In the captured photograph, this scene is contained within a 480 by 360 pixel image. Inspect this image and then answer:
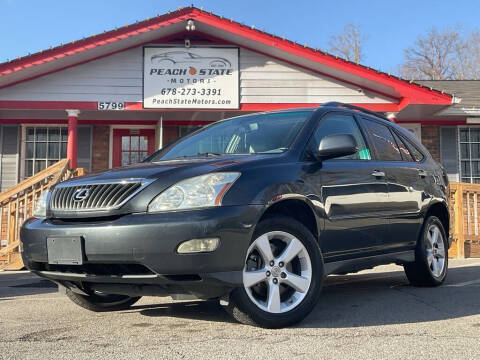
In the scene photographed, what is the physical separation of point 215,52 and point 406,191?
23.3 feet

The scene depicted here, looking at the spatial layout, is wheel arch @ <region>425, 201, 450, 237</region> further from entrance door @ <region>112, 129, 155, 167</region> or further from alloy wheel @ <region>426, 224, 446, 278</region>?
entrance door @ <region>112, 129, 155, 167</region>

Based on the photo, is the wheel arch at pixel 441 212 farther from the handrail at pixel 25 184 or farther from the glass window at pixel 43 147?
the glass window at pixel 43 147

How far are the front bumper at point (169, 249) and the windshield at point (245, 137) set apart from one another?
928 millimetres

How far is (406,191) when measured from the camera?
470cm

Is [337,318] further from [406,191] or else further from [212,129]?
[212,129]

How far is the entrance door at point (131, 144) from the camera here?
12297mm

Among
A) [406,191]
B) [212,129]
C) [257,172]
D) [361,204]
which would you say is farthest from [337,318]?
[212,129]

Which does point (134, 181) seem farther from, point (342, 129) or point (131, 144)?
point (131, 144)

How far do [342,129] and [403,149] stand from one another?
42.8 inches

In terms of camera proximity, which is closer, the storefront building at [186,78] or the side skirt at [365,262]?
the side skirt at [365,262]

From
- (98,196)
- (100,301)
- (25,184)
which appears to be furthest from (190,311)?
(25,184)

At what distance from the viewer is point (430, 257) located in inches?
202

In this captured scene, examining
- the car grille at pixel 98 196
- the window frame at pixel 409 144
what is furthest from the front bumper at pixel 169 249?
the window frame at pixel 409 144

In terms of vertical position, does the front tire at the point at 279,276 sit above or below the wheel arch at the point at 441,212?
below
